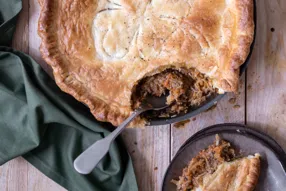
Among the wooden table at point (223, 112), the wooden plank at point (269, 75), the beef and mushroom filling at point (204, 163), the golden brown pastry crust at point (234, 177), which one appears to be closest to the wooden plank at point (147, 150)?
the wooden table at point (223, 112)

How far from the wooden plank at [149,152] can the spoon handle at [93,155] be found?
1.07 feet

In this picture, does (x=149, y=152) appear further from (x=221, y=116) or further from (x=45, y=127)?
(x=45, y=127)

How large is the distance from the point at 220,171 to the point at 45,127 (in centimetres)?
94

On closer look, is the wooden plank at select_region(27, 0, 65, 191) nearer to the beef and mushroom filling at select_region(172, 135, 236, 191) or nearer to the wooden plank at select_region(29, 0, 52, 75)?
the wooden plank at select_region(29, 0, 52, 75)

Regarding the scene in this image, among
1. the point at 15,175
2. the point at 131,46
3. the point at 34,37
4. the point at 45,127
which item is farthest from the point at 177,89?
the point at 15,175

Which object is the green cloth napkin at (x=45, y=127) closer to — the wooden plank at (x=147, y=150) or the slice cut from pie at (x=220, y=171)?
the wooden plank at (x=147, y=150)

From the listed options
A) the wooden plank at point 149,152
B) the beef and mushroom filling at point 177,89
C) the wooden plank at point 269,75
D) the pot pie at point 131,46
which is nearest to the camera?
the pot pie at point 131,46

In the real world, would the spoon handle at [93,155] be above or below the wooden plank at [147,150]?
above

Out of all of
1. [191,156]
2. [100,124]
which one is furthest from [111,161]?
[191,156]

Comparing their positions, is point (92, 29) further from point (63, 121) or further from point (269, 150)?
point (269, 150)

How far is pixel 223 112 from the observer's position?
2.44 m

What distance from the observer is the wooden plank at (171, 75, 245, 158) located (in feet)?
7.98

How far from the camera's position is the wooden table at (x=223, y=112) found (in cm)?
239

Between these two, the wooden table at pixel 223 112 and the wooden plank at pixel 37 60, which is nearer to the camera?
the wooden table at pixel 223 112
